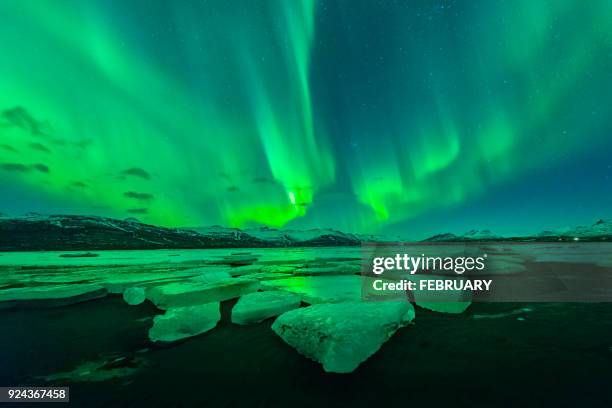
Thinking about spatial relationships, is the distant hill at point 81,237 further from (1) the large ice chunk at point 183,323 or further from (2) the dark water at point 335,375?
(2) the dark water at point 335,375

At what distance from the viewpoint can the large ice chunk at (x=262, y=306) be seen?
650 centimetres

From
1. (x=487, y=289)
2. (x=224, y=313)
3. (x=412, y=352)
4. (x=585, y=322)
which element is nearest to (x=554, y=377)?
(x=412, y=352)

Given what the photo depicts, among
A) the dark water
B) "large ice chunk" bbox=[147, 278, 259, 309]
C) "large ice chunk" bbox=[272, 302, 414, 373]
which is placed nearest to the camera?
the dark water

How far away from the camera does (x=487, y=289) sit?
10633mm

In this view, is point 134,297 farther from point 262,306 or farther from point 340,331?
point 340,331

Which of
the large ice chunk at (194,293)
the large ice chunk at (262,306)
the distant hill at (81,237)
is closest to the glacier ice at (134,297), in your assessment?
the large ice chunk at (194,293)

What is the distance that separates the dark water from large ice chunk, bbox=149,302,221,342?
0.24 metres

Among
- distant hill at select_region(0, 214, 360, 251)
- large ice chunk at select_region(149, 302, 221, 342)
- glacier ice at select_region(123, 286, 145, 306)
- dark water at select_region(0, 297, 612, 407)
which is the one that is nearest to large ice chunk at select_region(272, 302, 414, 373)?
dark water at select_region(0, 297, 612, 407)

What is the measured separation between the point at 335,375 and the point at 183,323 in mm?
3581

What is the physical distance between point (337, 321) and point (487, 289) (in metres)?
8.78

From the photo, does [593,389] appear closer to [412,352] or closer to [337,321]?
[412,352]

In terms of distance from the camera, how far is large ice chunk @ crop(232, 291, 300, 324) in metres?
6.50

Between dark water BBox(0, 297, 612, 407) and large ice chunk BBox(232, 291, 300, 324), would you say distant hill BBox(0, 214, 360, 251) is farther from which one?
dark water BBox(0, 297, 612, 407)

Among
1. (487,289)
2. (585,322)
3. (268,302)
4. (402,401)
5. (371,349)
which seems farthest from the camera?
(487,289)
